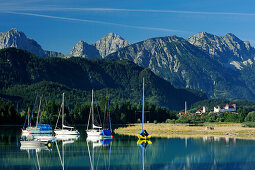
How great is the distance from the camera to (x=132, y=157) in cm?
6469

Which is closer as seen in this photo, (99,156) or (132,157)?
(132,157)

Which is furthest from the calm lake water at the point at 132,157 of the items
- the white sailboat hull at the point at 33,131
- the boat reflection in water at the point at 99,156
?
the white sailboat hull at the point at 33,131

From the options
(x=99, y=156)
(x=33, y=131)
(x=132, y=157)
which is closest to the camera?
(x=132, y=157)

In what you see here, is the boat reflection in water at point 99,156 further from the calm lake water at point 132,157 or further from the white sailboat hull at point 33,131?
the white sailboat hull at point 33,131

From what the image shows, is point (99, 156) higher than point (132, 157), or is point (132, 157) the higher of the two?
point (99, 156)

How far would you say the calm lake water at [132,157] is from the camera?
186 ft

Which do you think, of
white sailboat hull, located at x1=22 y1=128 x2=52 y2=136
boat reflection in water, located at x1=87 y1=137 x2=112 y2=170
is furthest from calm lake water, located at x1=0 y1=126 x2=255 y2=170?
white sailboat hull, located at x1=22 y1=128 x2=52 y2=136

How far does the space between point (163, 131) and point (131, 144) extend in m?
38.9

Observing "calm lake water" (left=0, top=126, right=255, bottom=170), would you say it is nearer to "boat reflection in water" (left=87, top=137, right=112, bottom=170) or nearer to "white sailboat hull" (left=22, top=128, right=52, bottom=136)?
"boat reflection in water" (left=87, top=137, right=112, bottom=170)

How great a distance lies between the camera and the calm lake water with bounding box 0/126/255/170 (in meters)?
56.6

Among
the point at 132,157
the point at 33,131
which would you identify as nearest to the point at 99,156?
the point at 132,157

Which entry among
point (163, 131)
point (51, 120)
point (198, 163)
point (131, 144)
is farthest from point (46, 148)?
point (51, 120)

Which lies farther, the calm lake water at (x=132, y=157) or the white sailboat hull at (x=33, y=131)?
the white sailboat hull at (x=33, y=131)

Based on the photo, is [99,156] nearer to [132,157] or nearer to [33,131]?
[132,157]
